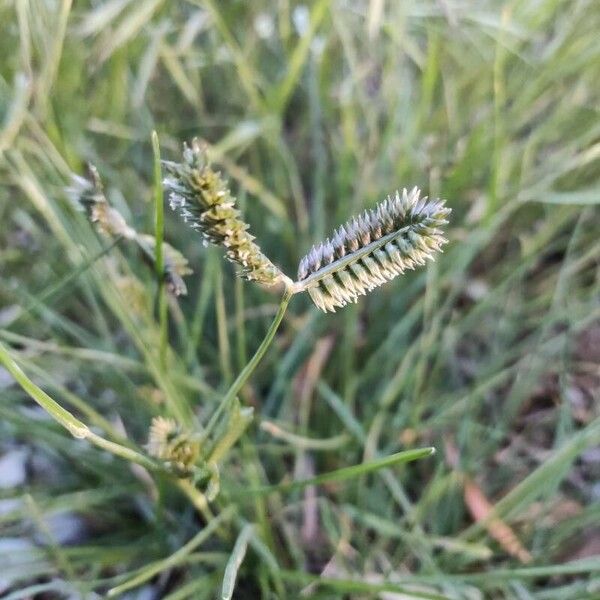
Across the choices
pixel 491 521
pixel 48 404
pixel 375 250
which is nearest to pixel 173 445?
pixel 48 404

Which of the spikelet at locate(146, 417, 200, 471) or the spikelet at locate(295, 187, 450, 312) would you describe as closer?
the spikelet at locate(295, 187, 450, 312)

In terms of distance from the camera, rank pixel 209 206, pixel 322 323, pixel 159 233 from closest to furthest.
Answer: pixel 209 206, pixel 159 233, pixel 322 323

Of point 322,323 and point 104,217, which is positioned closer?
point 104,217

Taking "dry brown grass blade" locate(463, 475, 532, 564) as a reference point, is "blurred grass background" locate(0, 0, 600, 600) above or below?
above

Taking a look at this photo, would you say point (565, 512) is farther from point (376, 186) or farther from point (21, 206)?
point (21, 206)

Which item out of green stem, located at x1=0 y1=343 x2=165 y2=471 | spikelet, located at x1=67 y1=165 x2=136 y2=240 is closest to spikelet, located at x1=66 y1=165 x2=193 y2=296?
spikelet, located at x1=67 y1=165 x2=136 y2=240

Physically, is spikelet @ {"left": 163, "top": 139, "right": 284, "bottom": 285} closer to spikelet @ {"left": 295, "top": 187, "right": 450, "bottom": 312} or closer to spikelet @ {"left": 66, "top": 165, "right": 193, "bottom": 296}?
spikelet @ {"left": 295, "top": 187, "right": 450, "bottom": 312}

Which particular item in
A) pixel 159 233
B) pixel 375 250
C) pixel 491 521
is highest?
pixel 159 233

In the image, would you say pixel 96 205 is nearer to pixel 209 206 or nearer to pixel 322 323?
pixel 209 206
